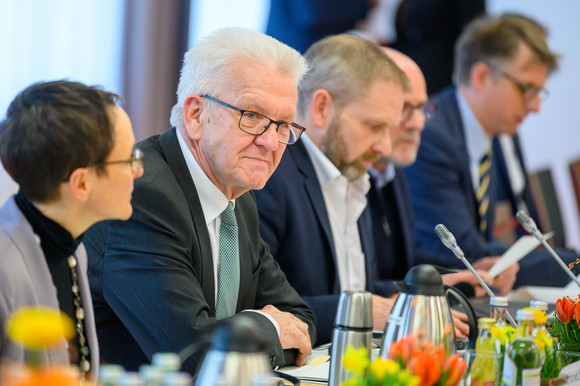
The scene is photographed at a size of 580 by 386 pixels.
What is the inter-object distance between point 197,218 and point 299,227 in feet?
2.26

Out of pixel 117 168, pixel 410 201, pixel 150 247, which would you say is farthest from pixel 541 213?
pixel 117 168

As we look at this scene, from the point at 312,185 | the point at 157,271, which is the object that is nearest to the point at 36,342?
the point at 157,271

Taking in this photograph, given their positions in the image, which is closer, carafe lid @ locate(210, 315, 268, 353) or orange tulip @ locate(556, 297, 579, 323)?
carafe lid @ locate(210, 315, 268, 353)

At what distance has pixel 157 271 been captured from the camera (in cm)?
167

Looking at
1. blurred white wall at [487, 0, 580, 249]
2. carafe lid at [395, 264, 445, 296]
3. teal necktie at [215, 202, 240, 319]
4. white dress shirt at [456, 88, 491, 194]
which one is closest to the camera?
carafe lid at [395, 264, 445, 296]

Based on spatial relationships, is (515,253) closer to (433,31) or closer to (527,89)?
(527,89)

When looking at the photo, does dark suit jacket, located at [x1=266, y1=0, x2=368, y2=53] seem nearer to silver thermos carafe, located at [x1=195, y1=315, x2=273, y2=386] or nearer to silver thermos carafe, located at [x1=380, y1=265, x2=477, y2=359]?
silver thermos carafe, located at [x1=380, y1=265, x2=477, y2=359]

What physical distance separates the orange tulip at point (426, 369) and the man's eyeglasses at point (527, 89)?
10.0ft

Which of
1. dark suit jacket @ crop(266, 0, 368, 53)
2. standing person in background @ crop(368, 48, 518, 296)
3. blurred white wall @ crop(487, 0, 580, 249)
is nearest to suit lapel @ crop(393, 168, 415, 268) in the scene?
standing person in background @ crop(368, 48, 518, 296)

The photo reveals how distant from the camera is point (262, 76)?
1.94 meters

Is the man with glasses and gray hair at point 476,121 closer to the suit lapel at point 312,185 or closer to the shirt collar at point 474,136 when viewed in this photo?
the shirt collar at point 474,136

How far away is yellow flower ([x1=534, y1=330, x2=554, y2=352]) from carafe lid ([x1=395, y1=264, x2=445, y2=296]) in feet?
0.64

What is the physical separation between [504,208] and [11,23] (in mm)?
2696

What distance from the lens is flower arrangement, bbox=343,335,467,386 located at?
3.52ft
